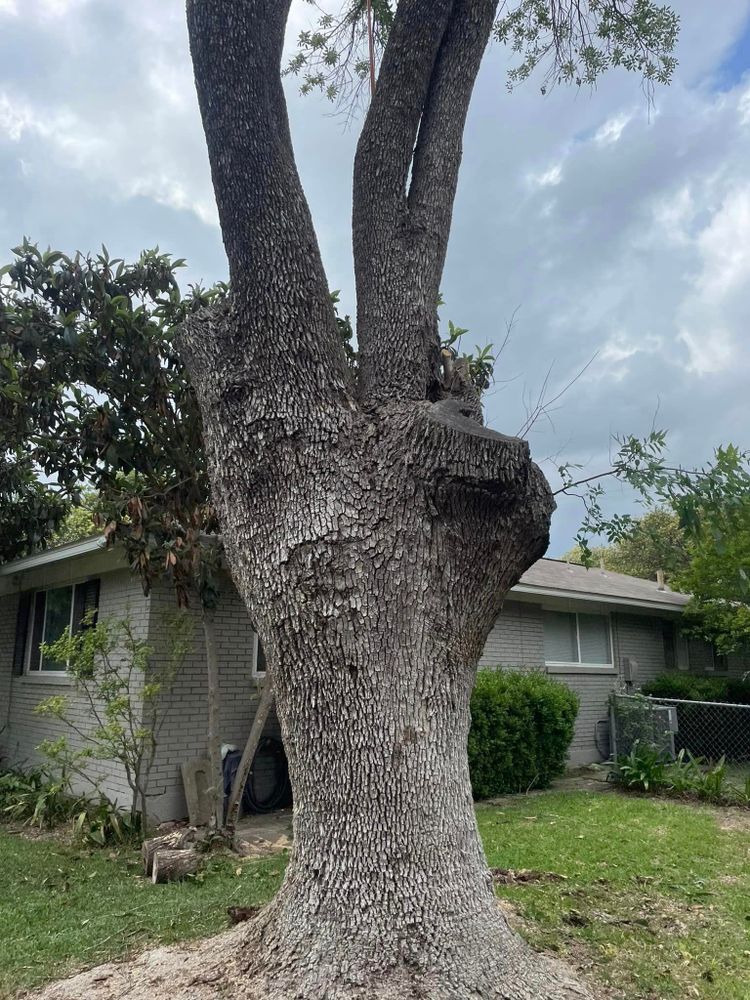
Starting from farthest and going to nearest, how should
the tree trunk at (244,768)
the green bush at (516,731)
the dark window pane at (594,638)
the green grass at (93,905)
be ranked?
the dark window pane at (594,638) < the green bush at (516,731) < the tree trunk at (244,768) < the green grass at (93,905)

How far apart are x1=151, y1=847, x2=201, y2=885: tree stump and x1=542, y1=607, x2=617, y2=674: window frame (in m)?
7.81

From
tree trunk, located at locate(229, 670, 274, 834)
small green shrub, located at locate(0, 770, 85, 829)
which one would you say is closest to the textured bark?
tree trunk, located at locate(229, 670, 274, 834)

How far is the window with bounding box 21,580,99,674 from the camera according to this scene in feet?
32.0

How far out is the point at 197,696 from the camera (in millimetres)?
8484

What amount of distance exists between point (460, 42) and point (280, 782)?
25.4ft

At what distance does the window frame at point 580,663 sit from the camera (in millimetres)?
12602

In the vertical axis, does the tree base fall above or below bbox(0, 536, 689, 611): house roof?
below

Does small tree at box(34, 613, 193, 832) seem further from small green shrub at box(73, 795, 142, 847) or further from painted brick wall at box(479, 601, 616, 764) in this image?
painted brick wall at box(479, 601, 616, 764)

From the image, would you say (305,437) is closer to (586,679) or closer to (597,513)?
(597,513)

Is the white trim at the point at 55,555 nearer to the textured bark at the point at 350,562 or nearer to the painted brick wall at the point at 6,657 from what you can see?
the painted brick wall at the point at 6,657

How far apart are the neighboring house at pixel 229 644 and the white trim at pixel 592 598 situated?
0.02 meters

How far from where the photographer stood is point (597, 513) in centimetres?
606

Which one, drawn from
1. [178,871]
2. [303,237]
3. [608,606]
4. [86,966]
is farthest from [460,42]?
[608,606]

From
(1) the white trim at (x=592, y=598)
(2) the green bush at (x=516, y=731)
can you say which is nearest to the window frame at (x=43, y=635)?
(2) the green bush at (x=516, y=731)
